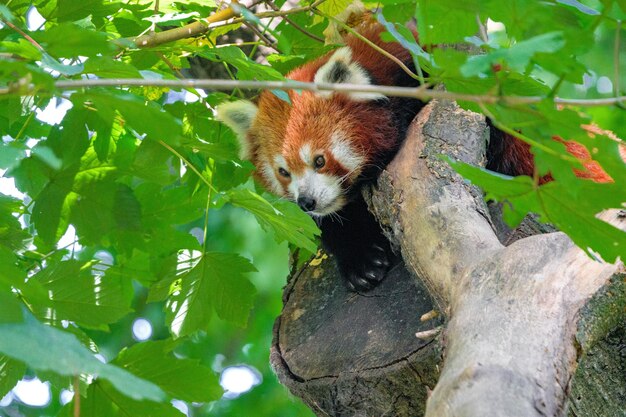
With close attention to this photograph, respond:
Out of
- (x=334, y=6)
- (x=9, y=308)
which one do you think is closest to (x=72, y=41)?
(x=9, y=308)

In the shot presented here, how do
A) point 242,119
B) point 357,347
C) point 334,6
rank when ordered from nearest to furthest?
point 357,347, point 334,6, point 242,119

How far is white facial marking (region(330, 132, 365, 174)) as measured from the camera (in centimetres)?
374

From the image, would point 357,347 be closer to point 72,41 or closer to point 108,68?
point 108,68

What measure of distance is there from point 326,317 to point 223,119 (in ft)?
3.12

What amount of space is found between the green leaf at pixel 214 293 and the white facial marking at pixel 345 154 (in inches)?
53.5

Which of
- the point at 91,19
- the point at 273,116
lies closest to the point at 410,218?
the point at 91,19

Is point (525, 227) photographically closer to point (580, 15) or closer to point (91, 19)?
point (580, 15)

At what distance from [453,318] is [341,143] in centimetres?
223

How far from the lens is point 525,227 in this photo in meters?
3.08

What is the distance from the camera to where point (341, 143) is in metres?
3.87

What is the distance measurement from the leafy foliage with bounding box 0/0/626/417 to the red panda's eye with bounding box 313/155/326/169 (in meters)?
0.83

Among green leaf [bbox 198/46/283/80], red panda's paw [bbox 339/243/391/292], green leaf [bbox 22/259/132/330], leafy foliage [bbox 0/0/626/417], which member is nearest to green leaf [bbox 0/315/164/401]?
leafy foliage [bbox 0/0/626/417]

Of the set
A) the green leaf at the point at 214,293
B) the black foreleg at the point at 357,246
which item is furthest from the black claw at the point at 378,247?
the green leaf at the point at 214,293

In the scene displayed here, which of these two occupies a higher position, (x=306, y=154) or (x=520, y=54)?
(x=520, y=54)
